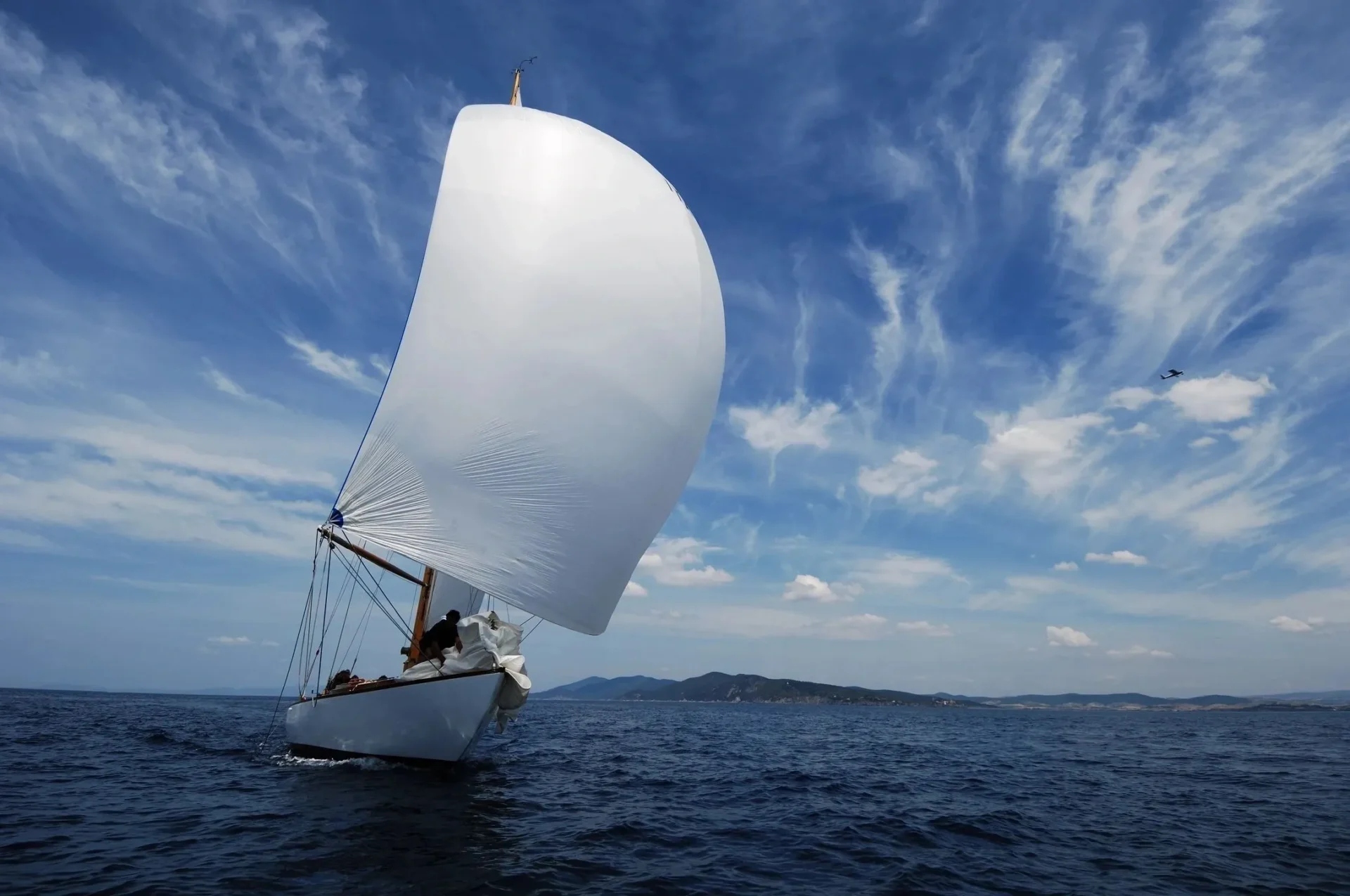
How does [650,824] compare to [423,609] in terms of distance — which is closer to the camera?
[650,824]

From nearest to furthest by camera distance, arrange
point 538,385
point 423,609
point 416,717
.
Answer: point 538,385 < point 416,717 < point 423,609

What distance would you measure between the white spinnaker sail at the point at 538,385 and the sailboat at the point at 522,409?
0.03 metres

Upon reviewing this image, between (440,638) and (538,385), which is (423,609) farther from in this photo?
(538,385)

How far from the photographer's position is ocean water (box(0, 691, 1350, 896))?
8.53 meters

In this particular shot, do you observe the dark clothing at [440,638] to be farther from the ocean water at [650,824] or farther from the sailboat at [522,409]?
the ocean water at [650,824]

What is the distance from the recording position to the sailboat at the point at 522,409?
13141 millimetres

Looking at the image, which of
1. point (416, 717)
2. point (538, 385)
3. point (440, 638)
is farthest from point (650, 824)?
point (538, 385)

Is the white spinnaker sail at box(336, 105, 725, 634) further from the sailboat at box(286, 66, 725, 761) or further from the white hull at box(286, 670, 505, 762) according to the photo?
the white hull at box(286, 670, 505, 762)

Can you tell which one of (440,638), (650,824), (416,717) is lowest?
(650,824)

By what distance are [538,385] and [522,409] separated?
1.74 feet

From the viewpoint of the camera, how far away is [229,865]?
8.61 metres

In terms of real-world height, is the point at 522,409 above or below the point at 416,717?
above

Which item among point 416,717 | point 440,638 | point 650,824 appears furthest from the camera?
point 440,638

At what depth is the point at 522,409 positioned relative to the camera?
1306cm
